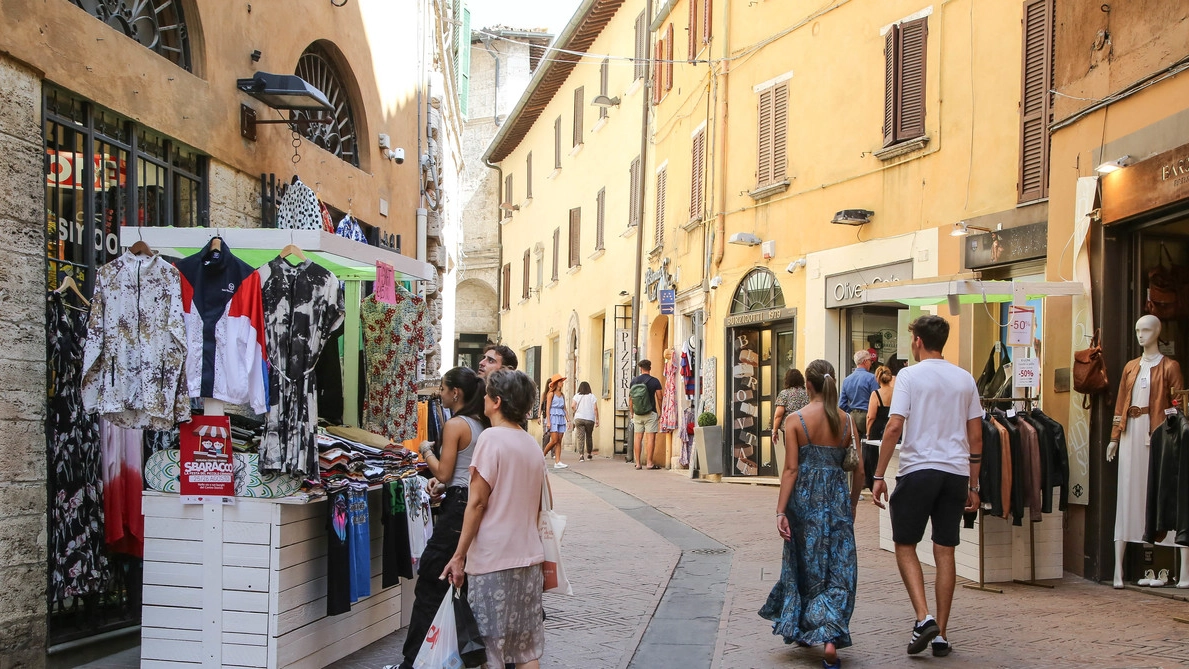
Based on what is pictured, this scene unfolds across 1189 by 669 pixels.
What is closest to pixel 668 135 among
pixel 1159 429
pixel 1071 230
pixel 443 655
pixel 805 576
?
pixel 1071 230

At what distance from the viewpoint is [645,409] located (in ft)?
67.7

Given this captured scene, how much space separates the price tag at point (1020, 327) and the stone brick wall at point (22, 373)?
635 centimetres

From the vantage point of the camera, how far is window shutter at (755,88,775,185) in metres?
16.8

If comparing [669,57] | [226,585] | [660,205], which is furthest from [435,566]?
[669,57]

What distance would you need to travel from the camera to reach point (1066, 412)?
29.3 feet

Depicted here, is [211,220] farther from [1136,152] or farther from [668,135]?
[668,135]

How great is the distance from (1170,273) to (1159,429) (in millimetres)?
1446

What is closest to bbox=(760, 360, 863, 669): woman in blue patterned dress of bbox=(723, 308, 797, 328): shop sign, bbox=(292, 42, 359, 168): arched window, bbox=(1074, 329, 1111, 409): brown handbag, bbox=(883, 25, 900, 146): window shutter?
bbox=(1074, 329, 1111, 409): brown handbag

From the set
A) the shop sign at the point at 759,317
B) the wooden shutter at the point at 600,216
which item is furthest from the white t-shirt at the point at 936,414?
the wooden shutter at the point at 600,216

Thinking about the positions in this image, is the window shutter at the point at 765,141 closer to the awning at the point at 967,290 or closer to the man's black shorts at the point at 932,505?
the awning at the point at 967,290

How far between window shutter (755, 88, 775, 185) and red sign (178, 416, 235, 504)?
1224cm

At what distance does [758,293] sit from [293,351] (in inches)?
489

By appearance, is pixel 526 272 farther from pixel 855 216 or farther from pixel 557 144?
pixel 855 216

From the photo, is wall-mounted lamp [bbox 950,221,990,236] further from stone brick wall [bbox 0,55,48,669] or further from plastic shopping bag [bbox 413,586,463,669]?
stone brick wall [bbox 0,55,48,669]
